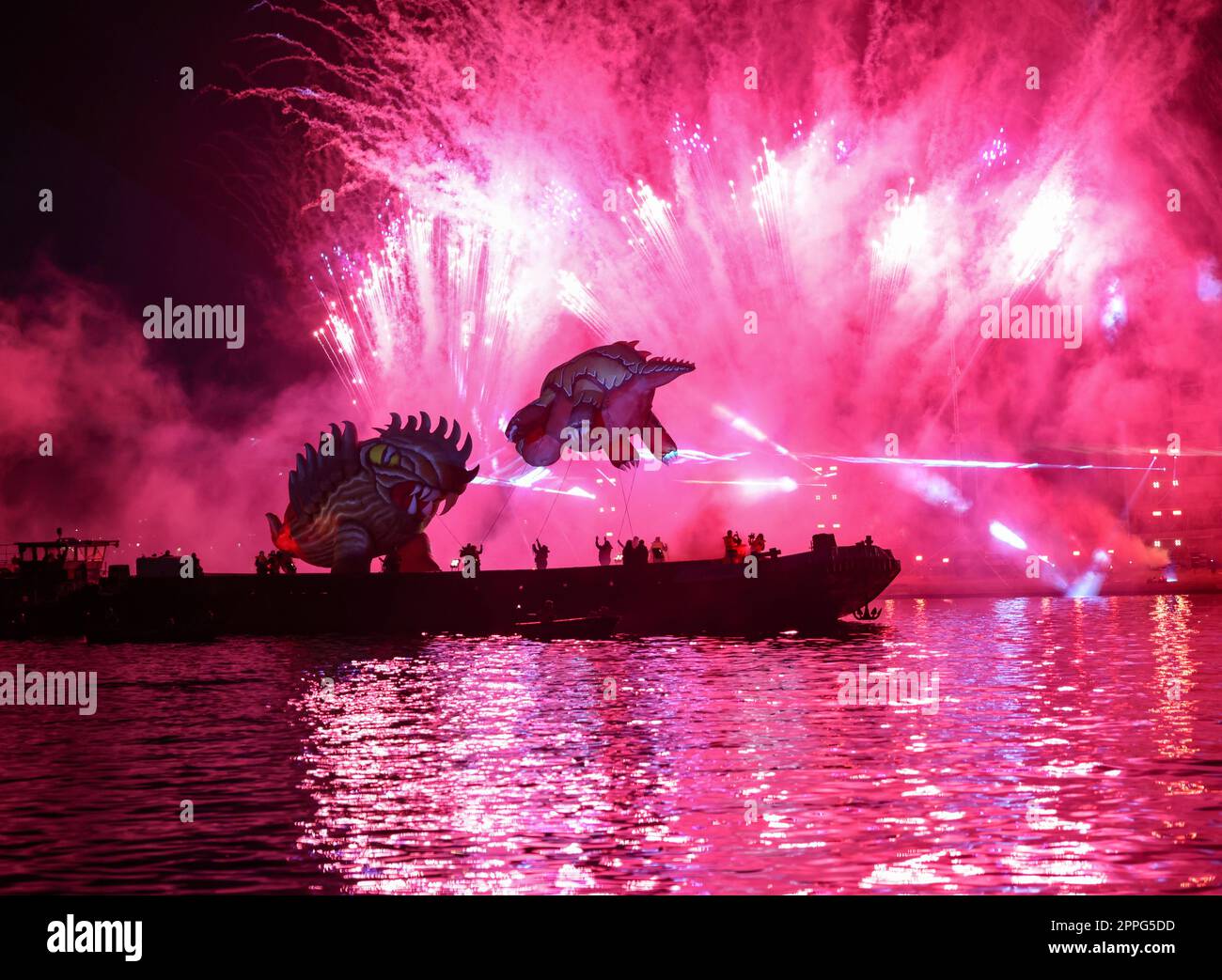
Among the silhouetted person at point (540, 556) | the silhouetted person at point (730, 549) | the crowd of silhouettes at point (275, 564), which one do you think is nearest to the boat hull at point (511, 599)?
the silhouetted person at point (730, 549)

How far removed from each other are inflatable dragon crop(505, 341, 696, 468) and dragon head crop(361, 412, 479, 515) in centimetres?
527

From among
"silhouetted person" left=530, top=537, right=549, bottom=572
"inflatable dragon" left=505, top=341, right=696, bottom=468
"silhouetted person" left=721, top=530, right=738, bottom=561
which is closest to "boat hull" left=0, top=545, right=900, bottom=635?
"silhouetted person" left=721, top=530, right=738, bottom=561

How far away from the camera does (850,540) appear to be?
6639 inches

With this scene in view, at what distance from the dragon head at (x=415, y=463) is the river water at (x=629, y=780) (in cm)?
2092

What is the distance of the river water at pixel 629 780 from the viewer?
1648cm

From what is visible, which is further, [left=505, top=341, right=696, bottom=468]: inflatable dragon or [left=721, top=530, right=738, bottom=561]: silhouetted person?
[left=721, top=530, right=738, bottom=561]: silhouetted person

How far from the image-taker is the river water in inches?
649

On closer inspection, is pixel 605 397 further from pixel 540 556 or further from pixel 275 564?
pixel 275 564

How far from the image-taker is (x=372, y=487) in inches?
2692

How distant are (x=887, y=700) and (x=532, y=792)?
15539 millimetres

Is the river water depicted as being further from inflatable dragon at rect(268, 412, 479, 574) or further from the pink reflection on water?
inflatable dragon at rect(268, 412, 479, 574)

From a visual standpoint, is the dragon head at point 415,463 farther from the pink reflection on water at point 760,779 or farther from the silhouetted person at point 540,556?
the pink reflection on water at point 760,779
